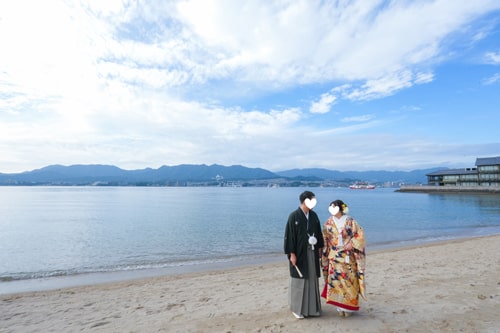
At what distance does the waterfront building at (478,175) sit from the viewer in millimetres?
85625

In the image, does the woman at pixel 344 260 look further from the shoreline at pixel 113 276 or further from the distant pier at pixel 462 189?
the distant pier at pixel 462 189

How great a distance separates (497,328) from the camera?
4.98 meters

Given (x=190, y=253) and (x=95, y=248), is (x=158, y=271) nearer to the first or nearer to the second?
(x=190, y=253)

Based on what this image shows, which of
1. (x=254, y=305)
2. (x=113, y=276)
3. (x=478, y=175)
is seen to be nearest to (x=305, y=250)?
(x=254, y=305)

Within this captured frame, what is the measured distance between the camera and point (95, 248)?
61.7 ft

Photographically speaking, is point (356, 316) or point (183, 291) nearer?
point (356, 316)

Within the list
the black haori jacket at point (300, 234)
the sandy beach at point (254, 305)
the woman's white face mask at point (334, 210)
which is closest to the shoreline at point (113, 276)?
the sandy beach at point (254, 305)

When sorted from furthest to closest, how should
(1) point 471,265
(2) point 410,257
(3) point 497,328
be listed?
(2) point 410,257, (1) point 471,265, (3) point 497,328

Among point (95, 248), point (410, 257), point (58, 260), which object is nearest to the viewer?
point (410, 257)

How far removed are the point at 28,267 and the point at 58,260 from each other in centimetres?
146

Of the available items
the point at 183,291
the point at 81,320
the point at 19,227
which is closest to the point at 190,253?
the point at 183,291

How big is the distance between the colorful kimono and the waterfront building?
10066 centimetres

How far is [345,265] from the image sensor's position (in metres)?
5.31

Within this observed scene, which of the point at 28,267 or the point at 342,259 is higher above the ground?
the point at 342,259
